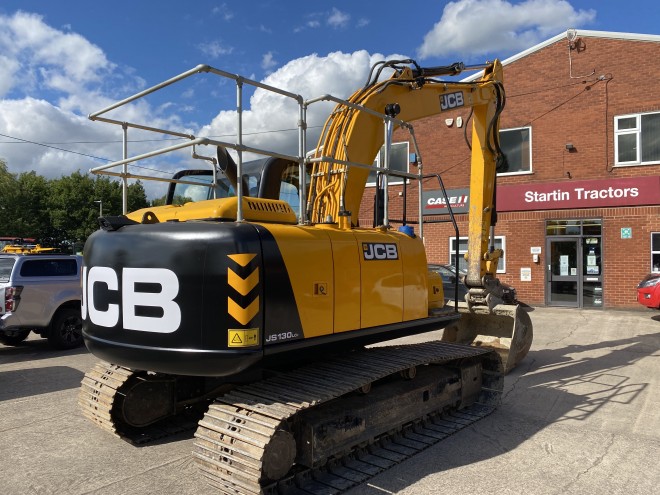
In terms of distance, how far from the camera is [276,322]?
12.1 ft

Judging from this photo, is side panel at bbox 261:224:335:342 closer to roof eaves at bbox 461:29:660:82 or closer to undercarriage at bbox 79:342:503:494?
undercarriage at bbox 79:342:503:494

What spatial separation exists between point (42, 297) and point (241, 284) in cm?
718

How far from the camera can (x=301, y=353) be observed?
12.9ft

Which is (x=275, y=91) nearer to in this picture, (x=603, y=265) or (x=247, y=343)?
(x=247, y=343)

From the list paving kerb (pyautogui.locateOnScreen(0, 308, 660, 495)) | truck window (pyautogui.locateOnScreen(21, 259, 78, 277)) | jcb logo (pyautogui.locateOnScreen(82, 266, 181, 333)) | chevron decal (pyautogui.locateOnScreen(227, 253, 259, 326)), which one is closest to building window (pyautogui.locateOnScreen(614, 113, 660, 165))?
paving kerb (pyautogui.locateOnScreen(0, 308, 660, 495))

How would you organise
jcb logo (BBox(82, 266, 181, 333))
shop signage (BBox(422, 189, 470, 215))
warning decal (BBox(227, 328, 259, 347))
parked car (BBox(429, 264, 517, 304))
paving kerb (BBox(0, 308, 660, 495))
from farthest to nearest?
shop signage (BBox(422, 189, 470, 215)), parked car (BBox(429, 264, 517, 304)), paving kerb (BBox(0, 308, 660, 495)), jcb logo (BBox(82, 266, 181, 333)), warning decal (BBox(227, 328, 259, 347))

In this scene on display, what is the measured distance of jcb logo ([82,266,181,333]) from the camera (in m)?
3.66

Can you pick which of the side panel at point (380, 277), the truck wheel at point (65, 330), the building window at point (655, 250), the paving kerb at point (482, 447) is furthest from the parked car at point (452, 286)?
the side panel at point (380, 277)

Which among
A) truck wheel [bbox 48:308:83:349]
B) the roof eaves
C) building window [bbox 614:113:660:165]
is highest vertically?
the roof eaves

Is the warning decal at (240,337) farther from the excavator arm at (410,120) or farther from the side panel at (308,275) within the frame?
the excavator arm at (410,120)

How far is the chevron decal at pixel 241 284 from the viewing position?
351cm

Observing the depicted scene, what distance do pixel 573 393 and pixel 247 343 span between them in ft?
15.9

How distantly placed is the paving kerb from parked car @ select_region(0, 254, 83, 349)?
1.28 meters

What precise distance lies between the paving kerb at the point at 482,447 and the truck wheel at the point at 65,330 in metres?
1.38
